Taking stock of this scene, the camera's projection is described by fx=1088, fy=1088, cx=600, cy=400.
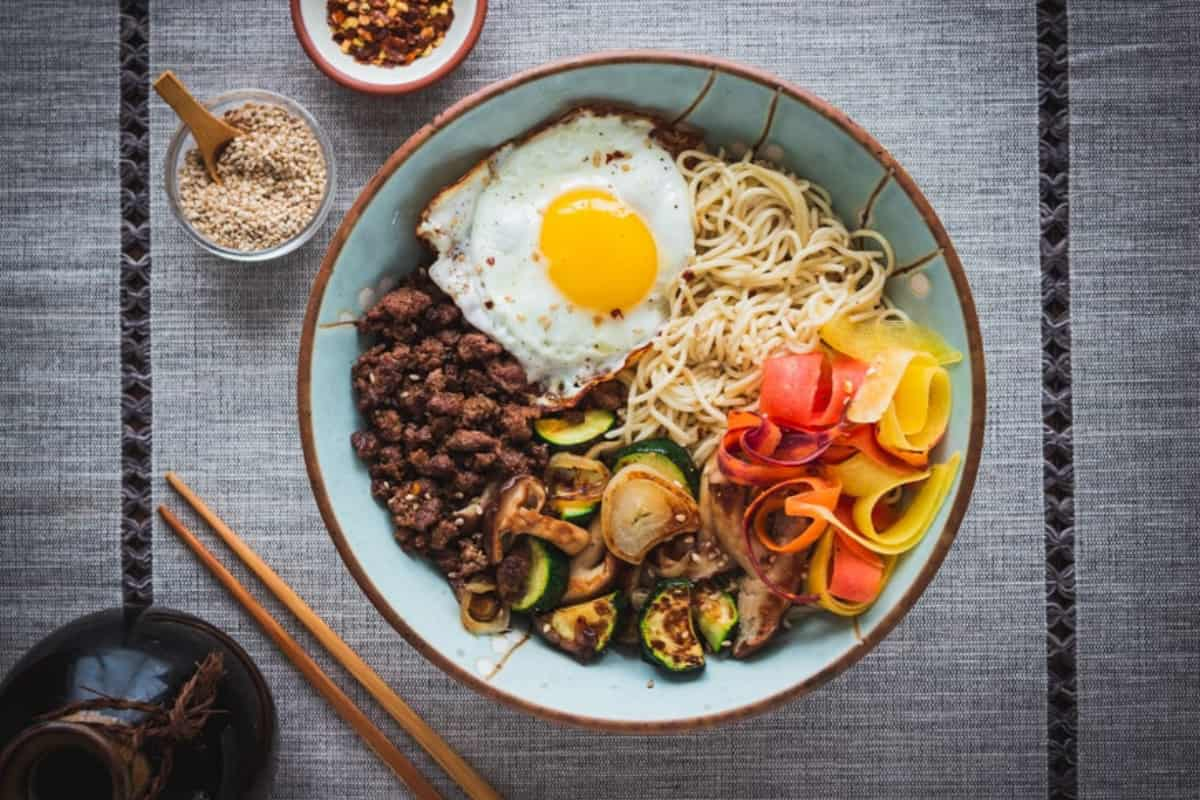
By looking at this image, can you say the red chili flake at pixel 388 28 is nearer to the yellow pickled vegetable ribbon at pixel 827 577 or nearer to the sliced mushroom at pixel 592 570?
the sliced mushroom at pixel 592 570

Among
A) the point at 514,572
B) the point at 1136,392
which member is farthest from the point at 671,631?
the point at 1136,392

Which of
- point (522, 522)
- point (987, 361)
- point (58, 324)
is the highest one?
point (58, 324)

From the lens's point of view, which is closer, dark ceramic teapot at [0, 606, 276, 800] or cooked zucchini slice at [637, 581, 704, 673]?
dark ceramic teapot at [0, 606, 276, 800]

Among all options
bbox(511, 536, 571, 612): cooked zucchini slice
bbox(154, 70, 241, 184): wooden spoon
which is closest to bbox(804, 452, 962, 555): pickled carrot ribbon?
bbox(511, 536, 571, 612): cooked zucchini slice

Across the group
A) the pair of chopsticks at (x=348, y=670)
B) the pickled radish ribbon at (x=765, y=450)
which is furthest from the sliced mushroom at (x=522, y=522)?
the pair of chopsticks at (x=348, y=670)

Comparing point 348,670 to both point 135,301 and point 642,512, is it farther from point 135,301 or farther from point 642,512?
point 135,301

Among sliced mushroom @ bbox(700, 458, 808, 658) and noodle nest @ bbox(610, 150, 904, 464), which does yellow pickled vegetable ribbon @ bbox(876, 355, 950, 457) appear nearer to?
noodle nest @ bbox(610, 150, 904, 464)

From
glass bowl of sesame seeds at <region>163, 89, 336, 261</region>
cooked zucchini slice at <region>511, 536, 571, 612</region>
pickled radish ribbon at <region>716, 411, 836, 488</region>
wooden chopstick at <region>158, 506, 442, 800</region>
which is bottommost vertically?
wooden chopstick at <region>158, 506, 442, 800</region>
